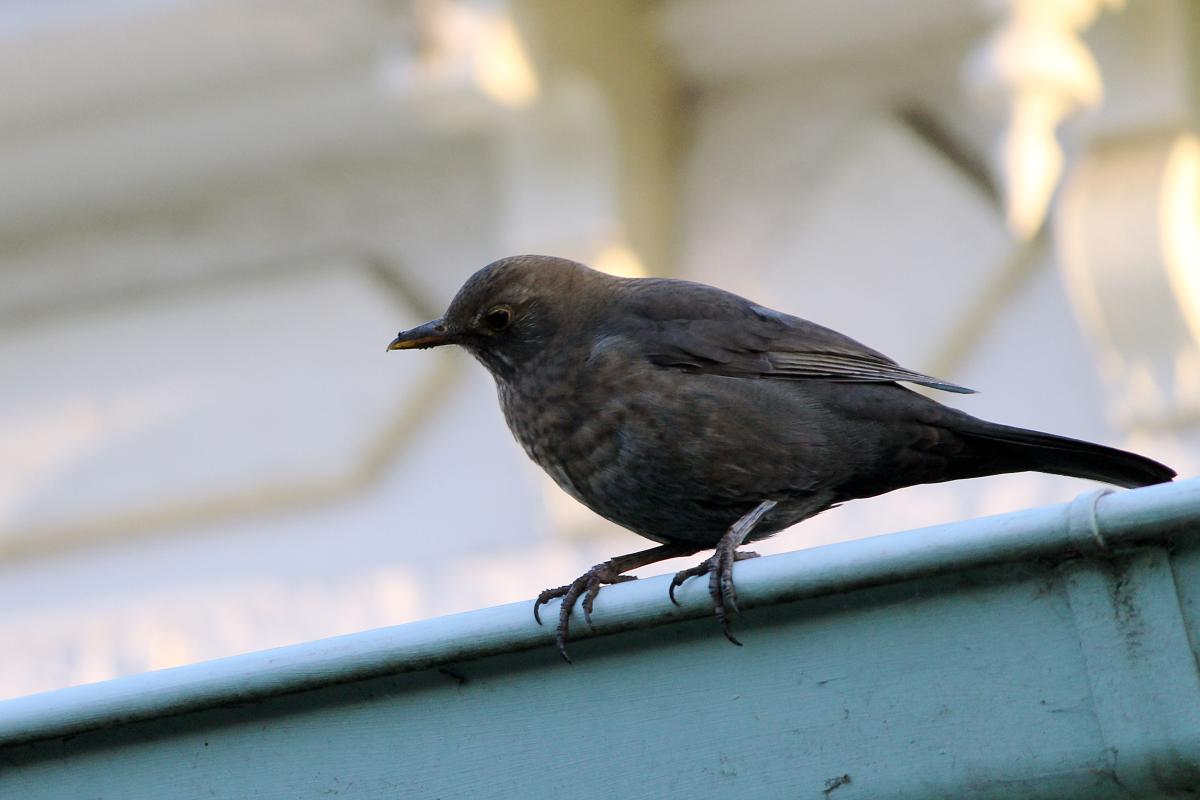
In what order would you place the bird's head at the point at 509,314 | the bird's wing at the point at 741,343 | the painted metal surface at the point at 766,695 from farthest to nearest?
the bird's head at the point at 509,314 → the bird's wing at the point at 741,343 → the painted metal surface at the point at 766,695

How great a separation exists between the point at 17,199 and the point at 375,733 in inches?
207

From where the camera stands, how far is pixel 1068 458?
325 centimetres

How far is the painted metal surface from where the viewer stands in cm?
193

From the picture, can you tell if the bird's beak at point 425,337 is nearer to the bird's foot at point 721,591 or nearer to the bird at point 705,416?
the bird at point 705,416

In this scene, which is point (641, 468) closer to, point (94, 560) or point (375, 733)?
point (375, 733)

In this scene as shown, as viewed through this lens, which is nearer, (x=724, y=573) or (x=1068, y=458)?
(x=724, y=573)

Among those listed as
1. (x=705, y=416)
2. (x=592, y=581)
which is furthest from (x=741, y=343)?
(x=592, y=581)

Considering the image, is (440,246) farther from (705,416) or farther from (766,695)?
(766,695)

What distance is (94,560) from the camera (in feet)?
22.6

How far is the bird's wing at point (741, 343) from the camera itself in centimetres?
340

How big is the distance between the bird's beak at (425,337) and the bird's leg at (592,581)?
0.57 m

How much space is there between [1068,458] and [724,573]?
1.24 meters

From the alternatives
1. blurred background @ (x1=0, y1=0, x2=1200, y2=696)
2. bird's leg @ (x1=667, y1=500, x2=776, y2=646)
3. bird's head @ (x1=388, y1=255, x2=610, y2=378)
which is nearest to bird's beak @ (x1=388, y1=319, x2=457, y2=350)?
bird's head @ (x1=388, y1=255, x2=610, y2=378)

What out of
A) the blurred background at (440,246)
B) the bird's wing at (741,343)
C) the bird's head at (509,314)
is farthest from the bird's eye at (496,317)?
the blurred background at (440,246)
